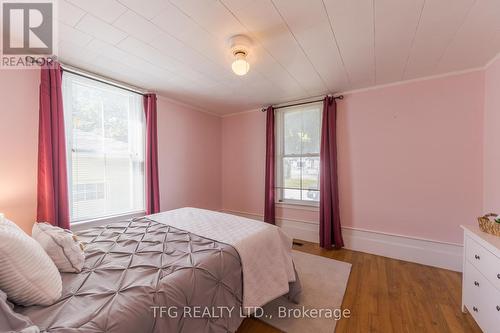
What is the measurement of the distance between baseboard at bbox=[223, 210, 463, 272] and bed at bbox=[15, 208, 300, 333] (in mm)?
1631

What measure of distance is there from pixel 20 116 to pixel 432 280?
461cm

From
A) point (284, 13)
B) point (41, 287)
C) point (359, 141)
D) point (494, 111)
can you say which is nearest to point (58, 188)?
point (41, 287)

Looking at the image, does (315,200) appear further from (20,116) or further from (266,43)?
(20,116)

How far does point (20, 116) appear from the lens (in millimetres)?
1992

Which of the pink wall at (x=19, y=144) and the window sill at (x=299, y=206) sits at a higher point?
the pink wall at (x=19, y=144)

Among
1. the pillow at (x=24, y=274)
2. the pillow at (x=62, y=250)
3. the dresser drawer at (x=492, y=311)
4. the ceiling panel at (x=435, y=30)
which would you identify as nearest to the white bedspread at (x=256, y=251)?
the pillow at (x=62, y=250)

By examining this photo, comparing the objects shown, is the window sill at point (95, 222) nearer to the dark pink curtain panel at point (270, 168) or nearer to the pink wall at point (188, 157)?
the pink wall at point (188, 157)

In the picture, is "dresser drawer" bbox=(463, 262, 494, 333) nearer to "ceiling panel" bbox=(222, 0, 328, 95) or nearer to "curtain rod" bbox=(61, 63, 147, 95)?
"ceiling panel" bbox=(222, 0, 328, 95)

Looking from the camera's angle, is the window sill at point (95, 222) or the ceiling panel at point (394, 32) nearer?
the ceiling panel at point (394, 32)

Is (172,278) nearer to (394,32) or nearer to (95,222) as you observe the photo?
(95,222)

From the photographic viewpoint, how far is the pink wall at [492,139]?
2047 mm

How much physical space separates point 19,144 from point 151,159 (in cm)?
129

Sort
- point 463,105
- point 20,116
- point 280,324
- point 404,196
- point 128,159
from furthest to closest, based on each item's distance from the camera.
Result: point 128,159
point 404,196
point 463,105
point 20,116
point 280,324
